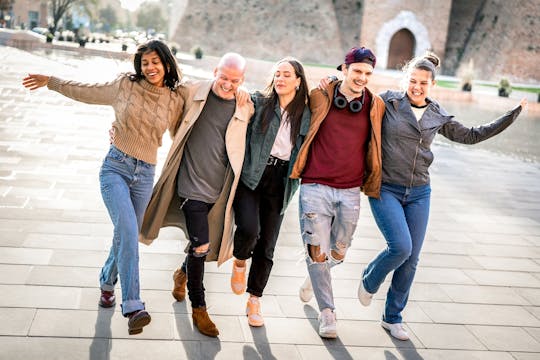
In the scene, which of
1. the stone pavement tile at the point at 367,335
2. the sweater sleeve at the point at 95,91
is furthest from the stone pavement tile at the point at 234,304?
the sweater sleeve at the point at 95,91

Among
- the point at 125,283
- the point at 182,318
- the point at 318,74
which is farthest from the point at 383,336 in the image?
the point at 318,74

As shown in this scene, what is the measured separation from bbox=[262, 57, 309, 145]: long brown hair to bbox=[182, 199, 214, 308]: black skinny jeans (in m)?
0.62

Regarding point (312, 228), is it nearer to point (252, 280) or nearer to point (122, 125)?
point (252, 280)

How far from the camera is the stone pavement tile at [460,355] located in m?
3.88

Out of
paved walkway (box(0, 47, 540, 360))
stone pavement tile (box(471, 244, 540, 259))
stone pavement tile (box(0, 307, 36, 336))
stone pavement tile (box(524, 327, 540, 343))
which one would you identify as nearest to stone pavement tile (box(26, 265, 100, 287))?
paved walkway (box(0, 47, 540, 360))

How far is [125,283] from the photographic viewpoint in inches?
144

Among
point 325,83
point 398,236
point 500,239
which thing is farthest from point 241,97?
point 500,239

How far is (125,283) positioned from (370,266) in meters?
1.57

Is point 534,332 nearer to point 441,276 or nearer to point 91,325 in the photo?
point 441,276

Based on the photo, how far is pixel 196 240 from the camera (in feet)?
12.7

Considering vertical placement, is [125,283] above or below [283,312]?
above

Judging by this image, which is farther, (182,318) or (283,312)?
(283,312)

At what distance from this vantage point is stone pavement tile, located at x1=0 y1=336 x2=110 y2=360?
335 centimetres

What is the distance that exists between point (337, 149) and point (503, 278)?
2430mm
